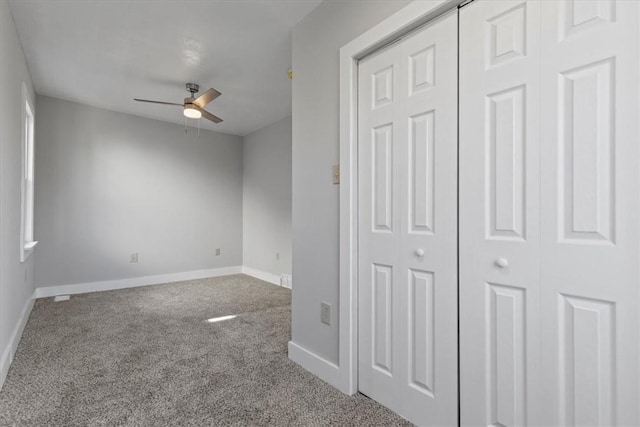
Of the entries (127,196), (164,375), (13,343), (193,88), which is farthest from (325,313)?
(127,196)

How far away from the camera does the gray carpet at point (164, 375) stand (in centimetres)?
160

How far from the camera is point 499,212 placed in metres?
1.25

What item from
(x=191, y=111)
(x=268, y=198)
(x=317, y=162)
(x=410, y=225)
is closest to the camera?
(x=410, y=225)

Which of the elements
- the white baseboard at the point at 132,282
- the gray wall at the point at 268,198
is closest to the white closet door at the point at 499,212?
the gray wall at the point at 268,198

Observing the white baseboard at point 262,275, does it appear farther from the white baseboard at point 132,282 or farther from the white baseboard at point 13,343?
the white baseboard at point 13,343

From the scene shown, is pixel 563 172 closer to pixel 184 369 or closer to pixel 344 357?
pixel 344 357

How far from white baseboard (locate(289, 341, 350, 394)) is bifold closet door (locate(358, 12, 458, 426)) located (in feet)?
0.50

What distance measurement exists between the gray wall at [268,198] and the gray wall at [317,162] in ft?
7.84

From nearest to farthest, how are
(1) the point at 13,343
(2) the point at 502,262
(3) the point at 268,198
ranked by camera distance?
(2) the point at 502,262
(1) the point at 13,343
(3) the point at 268,198

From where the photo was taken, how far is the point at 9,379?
1.93 meters

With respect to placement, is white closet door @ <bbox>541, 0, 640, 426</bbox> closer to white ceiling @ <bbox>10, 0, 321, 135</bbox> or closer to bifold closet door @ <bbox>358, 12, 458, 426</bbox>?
bifold closet door @ <bbox>358, 12, 458, 426</bbox>

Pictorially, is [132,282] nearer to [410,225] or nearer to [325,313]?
[325,313]

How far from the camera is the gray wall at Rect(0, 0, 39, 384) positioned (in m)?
2.00

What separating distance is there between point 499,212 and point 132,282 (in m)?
4.67
